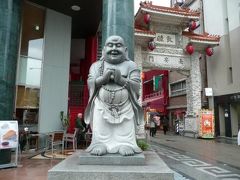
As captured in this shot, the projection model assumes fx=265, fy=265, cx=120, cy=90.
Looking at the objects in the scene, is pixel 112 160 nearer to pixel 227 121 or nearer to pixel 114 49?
pixel 114 49

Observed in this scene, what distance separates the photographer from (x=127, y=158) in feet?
12.0

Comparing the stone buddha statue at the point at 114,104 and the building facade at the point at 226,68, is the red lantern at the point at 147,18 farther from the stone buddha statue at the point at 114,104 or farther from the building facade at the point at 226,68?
the stone buddha statue at the point at 114,104

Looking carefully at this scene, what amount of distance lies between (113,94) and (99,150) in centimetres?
84

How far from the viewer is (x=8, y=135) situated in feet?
22.2

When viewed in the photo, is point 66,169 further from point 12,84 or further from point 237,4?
point 237,4

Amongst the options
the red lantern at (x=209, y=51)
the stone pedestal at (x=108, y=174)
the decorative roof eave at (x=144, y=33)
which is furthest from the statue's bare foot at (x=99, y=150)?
the red lantern at (x=209, y=51)

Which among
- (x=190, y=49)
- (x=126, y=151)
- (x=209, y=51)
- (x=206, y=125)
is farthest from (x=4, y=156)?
(x=209, y=51)

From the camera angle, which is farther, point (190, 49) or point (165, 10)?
point (190, 49)

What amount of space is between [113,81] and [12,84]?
185 inches

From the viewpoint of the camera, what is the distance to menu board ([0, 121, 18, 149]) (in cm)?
663

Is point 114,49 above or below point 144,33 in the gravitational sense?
below

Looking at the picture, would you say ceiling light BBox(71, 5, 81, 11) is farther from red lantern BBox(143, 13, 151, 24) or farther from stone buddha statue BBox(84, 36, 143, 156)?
stone buddha statue BBox(84, 36, 143, 156)

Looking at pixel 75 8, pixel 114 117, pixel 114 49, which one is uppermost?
pixel 75 8

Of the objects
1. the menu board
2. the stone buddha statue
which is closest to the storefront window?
the menu board
